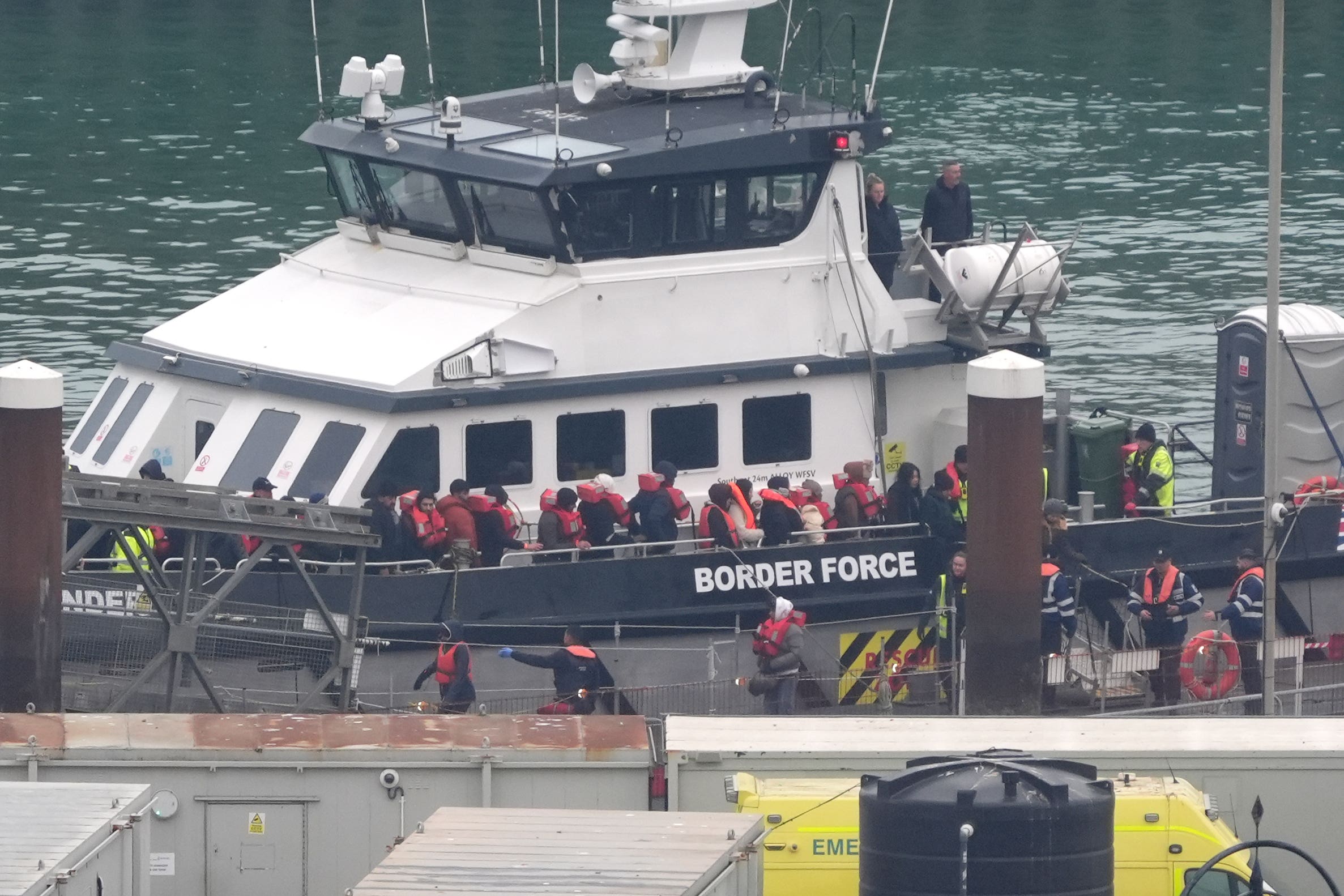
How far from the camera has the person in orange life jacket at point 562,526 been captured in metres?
15.1

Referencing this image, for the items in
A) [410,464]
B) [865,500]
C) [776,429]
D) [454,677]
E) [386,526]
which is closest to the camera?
[454,677]

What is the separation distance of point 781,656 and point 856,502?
1819mm

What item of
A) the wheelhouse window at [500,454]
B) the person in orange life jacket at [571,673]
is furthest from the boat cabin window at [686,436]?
the person in orange life jacket at [571,673]

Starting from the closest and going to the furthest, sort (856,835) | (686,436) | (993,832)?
(993,832) < (856,835) < (686,436)

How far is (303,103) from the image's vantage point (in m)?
41.8

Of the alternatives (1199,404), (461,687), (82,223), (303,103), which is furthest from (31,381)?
(303,103)

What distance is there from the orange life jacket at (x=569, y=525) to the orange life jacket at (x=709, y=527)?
32.0 inches

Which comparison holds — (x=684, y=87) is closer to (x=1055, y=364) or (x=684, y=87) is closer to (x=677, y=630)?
(x=677, y=630)

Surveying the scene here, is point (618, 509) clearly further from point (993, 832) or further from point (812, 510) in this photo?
point (993, 832)

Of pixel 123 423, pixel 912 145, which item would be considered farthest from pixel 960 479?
pixel 912 145

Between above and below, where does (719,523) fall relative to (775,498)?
below

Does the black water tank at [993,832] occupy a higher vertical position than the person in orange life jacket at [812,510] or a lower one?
lower

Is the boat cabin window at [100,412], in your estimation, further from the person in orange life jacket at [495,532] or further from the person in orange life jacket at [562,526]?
the person in orange life jacket at [562,526]

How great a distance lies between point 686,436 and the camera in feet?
52.9
